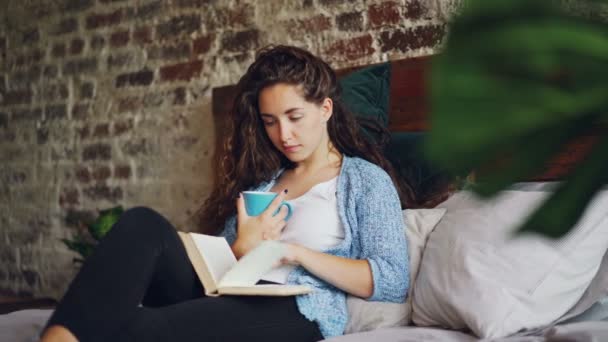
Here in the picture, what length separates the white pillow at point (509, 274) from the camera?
5.56 feet

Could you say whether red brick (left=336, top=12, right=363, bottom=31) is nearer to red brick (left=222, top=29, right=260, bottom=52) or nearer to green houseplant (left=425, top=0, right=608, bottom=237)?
red brick (left=222, top=29, right=260, bottom=52)

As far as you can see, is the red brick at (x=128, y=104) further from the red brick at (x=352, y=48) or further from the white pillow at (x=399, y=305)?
the white pillow at (x=399, y=305)

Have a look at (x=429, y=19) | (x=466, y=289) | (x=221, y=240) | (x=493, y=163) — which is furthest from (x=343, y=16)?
(x=493, y=163)

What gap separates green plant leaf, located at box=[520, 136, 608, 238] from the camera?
218mm

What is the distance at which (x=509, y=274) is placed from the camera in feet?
5.66

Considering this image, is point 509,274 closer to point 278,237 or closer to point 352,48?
point 278,237

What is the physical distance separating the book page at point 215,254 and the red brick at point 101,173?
204 centimetres

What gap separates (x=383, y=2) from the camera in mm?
2945

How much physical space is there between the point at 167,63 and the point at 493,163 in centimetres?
355

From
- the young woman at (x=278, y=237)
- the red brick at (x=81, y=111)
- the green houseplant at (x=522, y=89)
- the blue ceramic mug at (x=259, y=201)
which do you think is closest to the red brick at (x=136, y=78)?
the red brick at (x=81, y=111)

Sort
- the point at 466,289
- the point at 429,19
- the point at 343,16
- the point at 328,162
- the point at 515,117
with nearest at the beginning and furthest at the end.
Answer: the point at 515,117, the point at 466,289, the point at 328,162, the point at 429,19, the point at 343,16

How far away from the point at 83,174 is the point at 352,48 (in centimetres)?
173

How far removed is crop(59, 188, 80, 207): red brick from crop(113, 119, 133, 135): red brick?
428mm

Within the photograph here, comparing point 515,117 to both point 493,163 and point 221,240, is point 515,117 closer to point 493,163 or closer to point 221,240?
point 493,163
